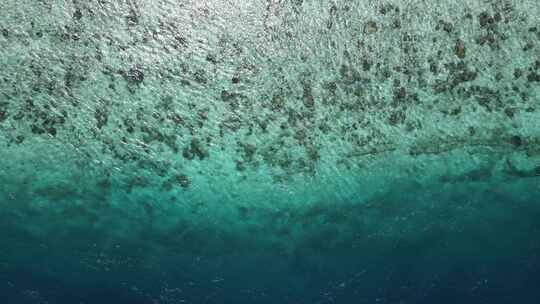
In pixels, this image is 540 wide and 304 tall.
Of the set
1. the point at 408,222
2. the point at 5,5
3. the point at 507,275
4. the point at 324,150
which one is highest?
the point at 5,5

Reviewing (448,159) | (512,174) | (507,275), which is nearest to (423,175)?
(448,159)

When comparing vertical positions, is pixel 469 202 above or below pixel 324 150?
below

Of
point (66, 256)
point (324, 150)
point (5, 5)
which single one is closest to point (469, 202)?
point (324, 150)

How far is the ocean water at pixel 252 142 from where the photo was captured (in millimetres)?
1508

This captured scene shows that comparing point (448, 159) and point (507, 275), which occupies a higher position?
point (448, 159)

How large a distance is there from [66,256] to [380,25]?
0.88m

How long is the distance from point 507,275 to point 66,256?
1008 mm

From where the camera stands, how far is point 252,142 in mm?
1523

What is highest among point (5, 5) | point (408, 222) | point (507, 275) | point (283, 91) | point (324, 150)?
point (5, 5)

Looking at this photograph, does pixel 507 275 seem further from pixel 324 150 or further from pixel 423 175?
pixel 324 150

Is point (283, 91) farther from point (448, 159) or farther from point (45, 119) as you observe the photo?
point (45, 119)

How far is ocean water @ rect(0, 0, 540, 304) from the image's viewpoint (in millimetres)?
1508

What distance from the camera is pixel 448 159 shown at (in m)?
1.54

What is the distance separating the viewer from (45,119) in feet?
4.96
